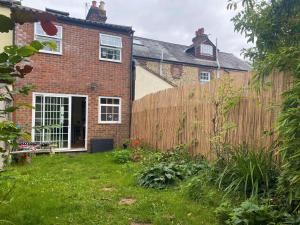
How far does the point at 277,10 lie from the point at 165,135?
590 centimetres

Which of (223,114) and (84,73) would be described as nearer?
(223,114)

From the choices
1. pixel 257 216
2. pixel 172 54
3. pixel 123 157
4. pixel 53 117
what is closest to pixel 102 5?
pixel 53 117

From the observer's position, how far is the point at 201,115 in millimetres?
7812

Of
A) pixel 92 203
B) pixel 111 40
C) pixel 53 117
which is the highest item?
pixel 111 40

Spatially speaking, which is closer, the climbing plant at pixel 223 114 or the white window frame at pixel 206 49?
the climbing plant at pixel 223 114

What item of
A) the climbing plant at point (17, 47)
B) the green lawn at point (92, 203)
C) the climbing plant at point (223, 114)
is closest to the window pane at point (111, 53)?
the green lawn at point (92, 203)

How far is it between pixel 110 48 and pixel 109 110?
8.89 feet

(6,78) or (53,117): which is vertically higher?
(6,78)

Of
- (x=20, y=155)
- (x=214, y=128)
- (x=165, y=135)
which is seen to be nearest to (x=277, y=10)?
(x=214, y=128)

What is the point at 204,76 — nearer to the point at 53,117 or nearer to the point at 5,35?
the point at 53,117

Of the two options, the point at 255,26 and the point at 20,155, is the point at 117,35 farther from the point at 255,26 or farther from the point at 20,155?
the point at 255,26

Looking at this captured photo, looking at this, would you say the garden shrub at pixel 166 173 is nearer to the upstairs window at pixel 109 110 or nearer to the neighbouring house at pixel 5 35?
the upstairs window at pixel 109 110

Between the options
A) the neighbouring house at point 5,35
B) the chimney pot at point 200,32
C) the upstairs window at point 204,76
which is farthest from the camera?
the chimney pot at point 200,32

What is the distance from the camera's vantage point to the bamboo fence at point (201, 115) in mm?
5410
